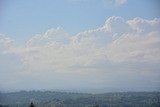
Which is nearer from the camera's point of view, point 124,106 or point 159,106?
point 159,106

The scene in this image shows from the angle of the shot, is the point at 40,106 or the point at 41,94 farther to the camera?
the point at 41,94

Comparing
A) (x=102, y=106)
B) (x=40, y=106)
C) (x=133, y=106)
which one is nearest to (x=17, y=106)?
(x=40, y=106)

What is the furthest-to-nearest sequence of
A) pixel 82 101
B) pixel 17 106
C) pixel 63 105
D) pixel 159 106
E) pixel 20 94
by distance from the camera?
pixel 20 94, pixel 82 101, pixel 63 105, pixel 17 106, pixel 159 106

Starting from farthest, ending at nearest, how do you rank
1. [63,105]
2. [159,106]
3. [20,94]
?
[20,94] < [63,105] < [159,106]

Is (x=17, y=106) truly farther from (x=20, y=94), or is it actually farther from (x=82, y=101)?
(x=20, y=94)

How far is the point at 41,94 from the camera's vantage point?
167000 millimetres

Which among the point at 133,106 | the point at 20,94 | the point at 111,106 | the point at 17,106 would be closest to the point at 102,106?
the point at 111,106

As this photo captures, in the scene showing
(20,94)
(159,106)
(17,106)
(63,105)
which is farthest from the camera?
(20,94)

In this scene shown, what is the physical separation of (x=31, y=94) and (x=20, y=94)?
22.8ft

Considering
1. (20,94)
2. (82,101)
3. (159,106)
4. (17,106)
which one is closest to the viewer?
(159,106)

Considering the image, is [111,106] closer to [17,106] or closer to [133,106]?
[133,106]

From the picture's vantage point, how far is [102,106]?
9850 centimetres

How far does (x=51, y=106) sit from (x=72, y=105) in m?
12.4

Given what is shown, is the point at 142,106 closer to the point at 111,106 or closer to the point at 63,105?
the point at 111,106
